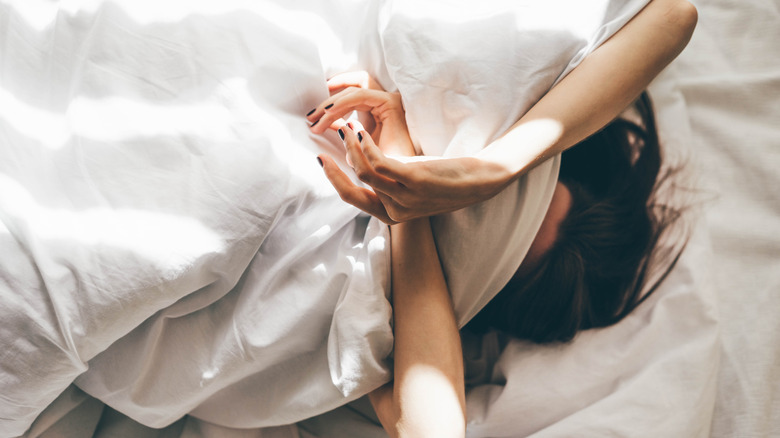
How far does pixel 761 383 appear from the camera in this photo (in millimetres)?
781

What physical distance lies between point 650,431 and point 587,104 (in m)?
0.44

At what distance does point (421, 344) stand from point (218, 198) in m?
0.32

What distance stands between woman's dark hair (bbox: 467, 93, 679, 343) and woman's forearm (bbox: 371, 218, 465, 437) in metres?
0.12

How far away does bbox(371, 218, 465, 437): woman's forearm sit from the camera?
72cm

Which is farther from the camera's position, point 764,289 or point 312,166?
point 764,289

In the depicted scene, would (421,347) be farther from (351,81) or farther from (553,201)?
(351,81)

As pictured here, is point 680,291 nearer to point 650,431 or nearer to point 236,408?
point 650,431

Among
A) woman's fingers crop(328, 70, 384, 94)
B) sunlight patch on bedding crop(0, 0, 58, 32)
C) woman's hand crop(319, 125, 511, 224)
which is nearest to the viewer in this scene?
woman's hand crop(319, 125, 511, 224)

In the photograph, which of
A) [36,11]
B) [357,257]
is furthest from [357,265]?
[36,11]

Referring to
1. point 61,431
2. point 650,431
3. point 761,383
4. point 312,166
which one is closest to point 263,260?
point 312,166

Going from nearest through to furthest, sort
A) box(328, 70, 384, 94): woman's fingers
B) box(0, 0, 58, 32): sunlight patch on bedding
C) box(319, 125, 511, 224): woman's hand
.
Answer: box(319, 125, 511, 224): woman's hand
box(0, 0, 58, 32): sunlight patch on bedding
box(328, 70, 384, 94): woman's fingers

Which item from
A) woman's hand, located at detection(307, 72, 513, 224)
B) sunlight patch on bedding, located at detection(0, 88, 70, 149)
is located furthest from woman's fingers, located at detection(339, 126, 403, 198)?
sunlight patch on bedding, located at detection(0, 88, 70, 149)

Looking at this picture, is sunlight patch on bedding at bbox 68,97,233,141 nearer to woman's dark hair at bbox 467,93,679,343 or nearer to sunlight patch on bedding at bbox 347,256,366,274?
sunlight patch on bedding at bbox 347,256,366,274

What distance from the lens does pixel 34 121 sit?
2.23 ft
